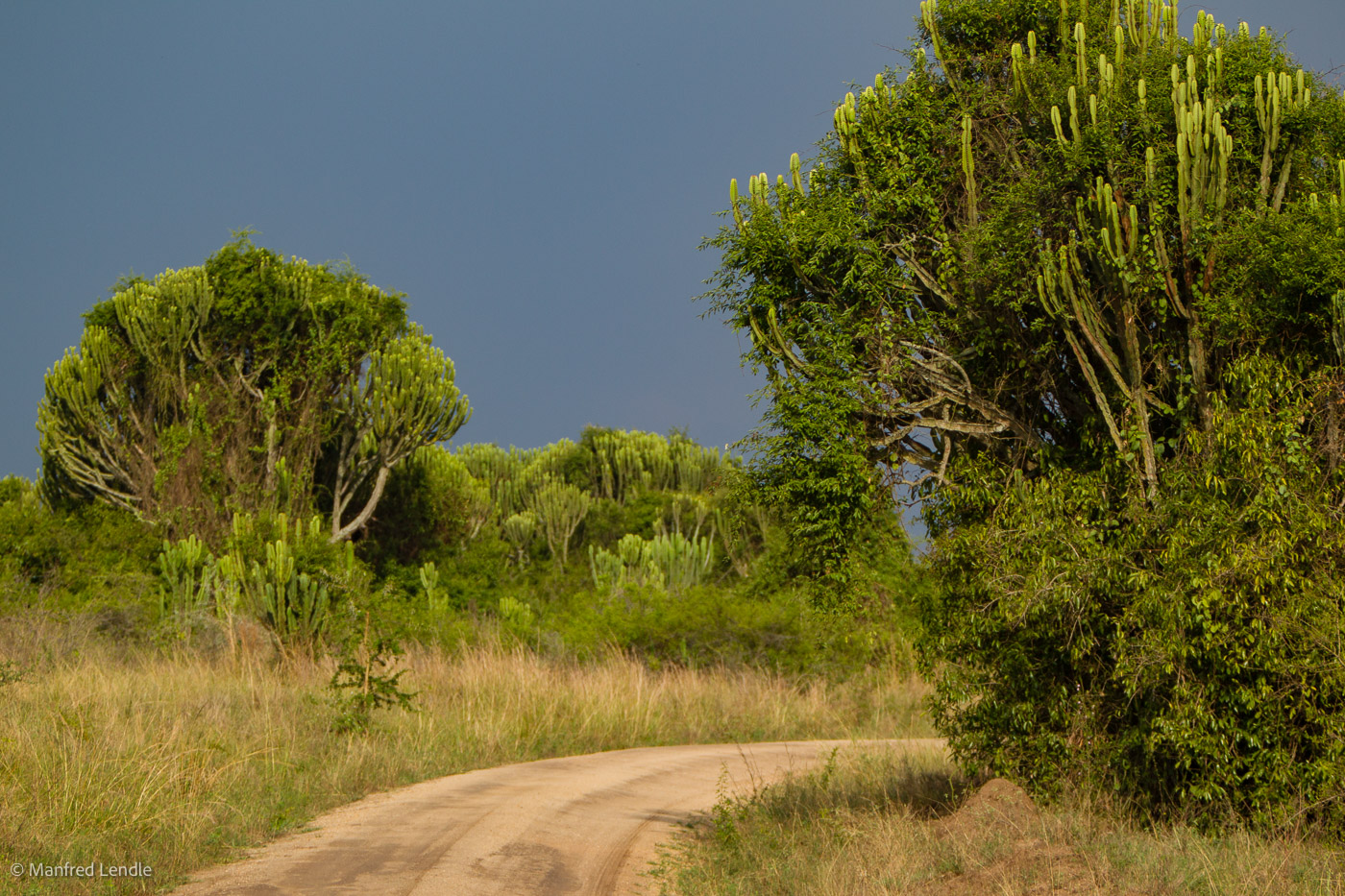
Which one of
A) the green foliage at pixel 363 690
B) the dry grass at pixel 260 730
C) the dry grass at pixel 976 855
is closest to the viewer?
A: the dry grass at pixel 976 855

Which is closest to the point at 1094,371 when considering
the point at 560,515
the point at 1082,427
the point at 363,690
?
the point at 1082,427

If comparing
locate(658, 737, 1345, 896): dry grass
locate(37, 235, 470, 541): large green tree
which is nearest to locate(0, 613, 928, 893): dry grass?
locate(658, 737, 1345, 896): dry grass

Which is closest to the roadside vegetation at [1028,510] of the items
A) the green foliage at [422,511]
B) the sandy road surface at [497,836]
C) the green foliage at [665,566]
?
the sandy road surface at [497,836]

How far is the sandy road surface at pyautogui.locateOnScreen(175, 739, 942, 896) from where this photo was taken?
6520 millimetres

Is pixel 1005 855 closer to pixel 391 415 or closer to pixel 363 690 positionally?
pixel 363 690

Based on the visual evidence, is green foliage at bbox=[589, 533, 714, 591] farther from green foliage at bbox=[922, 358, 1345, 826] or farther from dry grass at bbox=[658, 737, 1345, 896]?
green foliage at bbox=[922, 358, 1345, 826]

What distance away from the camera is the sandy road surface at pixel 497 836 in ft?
21.4

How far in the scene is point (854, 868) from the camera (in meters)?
6.66

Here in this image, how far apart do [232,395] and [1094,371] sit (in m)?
25.8

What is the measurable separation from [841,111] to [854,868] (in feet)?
20.2

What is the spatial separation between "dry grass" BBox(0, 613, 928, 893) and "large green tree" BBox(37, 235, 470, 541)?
12822mm

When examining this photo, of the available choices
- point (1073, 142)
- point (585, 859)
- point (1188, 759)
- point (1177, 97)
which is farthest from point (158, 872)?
point (1177, 97)

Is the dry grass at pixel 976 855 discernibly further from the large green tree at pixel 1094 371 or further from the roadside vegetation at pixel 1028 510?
the large green tree at pixel 1094 371

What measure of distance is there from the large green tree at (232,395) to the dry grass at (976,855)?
22.6 m
